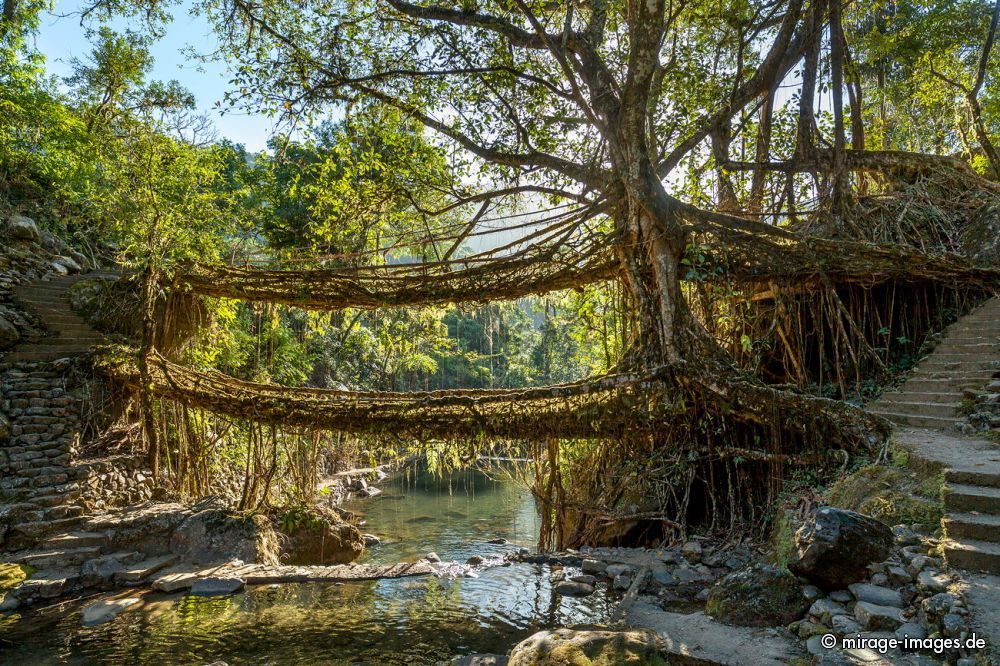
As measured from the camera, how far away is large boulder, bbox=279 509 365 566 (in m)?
6.91

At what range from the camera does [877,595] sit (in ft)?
9.12

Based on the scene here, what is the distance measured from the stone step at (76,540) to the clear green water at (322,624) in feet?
4.00

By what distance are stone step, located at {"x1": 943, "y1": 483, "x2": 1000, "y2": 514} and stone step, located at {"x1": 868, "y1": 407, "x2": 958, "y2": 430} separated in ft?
6.46

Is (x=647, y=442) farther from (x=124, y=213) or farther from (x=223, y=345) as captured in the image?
(x=124, y=213)

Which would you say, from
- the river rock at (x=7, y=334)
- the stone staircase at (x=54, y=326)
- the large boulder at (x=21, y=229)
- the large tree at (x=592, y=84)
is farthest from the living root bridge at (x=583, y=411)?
the large boulder at (x=21, y=229)

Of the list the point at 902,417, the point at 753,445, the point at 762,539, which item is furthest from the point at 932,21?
the point at 762,539

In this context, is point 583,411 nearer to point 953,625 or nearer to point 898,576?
point 898,576

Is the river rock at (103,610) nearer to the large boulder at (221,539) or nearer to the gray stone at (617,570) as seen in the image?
the large boulder at (221,539)

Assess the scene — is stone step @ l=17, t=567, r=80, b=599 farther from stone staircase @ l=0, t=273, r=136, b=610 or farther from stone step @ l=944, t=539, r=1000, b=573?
stone step @ l=944, t=539, r=1000, b=573

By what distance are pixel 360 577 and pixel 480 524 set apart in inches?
198

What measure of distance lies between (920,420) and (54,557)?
8.61 m

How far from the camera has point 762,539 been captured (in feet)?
16.4

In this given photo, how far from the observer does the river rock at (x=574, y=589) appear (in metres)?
4.60

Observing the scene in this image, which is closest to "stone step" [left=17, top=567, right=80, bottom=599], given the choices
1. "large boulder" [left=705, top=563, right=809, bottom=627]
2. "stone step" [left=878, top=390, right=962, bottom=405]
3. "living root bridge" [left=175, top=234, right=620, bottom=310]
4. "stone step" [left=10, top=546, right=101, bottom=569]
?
"stone step" [left=10, top=546, right=101, bottom=569]
